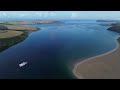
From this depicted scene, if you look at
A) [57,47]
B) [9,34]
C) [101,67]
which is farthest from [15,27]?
[101,67]

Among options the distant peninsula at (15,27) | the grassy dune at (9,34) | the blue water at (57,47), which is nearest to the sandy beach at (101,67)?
the blue water at (57,47)

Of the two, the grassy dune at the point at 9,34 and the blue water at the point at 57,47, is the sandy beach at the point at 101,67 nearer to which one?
the blue water at the point at 57,47

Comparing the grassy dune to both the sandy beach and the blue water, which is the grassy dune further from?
the sandy beach

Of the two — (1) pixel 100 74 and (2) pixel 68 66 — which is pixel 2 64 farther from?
(1) pixel 100 74

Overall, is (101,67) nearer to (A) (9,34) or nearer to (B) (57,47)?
(B) (57,47)

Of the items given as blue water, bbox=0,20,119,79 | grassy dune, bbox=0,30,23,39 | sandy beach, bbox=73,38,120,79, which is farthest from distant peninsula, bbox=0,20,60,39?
sandy beach, bbox=73,38,120,79
